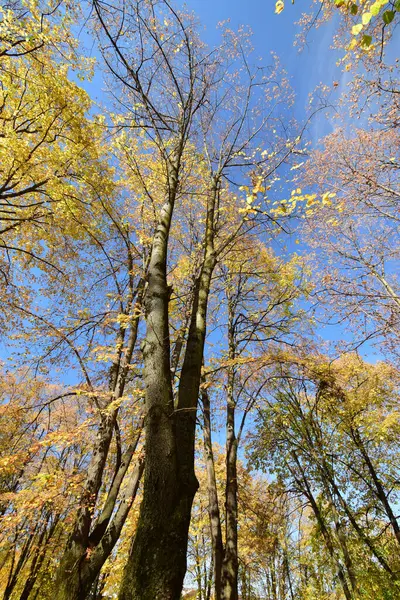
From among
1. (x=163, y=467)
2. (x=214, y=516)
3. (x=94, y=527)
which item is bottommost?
(x=163, y=467)

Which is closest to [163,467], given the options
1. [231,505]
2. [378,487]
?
[231,505]

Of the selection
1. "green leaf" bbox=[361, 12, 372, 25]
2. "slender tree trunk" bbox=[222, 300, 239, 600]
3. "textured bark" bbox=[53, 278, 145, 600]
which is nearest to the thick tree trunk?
"textured bark" bbox=[53, 278, 145, 600]

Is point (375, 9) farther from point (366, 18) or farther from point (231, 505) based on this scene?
point (231, 505)

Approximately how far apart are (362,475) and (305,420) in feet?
12.6

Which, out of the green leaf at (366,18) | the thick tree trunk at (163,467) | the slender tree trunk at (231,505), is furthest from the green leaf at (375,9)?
the slender tree trunk at (231,505)

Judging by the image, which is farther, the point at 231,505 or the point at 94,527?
the point at 231,505

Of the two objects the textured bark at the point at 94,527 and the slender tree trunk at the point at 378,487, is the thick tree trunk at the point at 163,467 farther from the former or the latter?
the slender tree trunk at the point at 378,487

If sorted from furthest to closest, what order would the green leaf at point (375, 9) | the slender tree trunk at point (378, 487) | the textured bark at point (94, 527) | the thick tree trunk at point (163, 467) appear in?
the slender tree trunk at point (378, 487)
the textured bark at point (94, 527)
the green leaf at point (375, 9)
the thick tree trunk at point (163, 467)

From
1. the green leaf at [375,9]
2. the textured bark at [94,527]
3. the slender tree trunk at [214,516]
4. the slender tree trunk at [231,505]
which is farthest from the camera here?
the slender tree trunk at [214,516]

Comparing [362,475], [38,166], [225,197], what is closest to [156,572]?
[225,197]

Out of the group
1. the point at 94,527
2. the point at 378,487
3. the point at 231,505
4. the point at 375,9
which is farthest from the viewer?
the point at 378,487

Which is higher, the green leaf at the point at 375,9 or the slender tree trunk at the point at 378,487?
the slender tree trunk at the point at 378,487

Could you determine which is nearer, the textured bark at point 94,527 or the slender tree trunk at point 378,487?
the textured bark at point 94,527

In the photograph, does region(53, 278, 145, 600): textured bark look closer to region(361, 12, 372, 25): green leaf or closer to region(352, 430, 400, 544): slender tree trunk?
region(361, 12, 372, 25): green leaf
